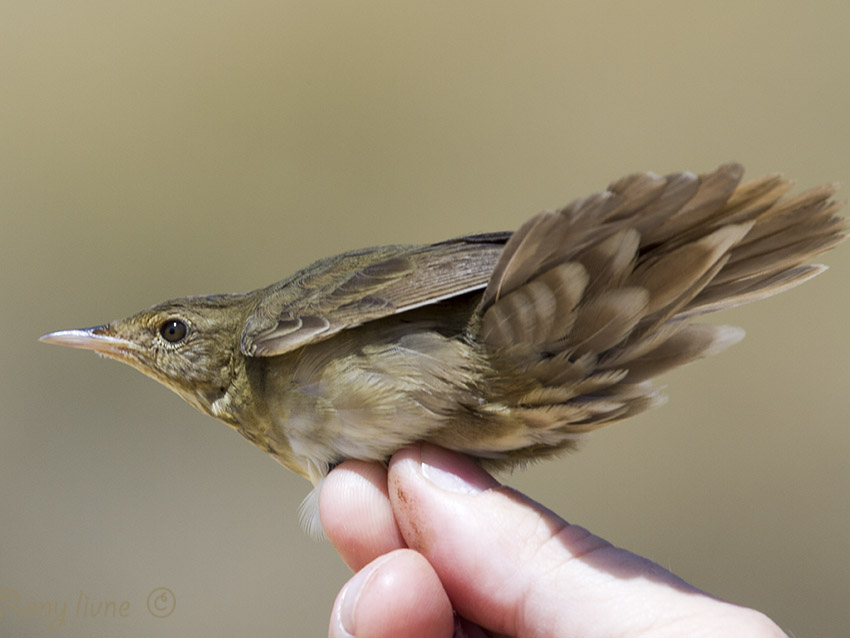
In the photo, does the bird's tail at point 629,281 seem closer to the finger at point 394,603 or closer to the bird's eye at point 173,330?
the finger at point 394,603

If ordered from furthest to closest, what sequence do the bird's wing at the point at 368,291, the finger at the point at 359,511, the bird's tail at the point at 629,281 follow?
the finger at the point at 359,511 → the bird's wing at the point at 368,291 → the bird's tail at the point at 629,281

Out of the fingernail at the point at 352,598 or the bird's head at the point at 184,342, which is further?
the bird's head at the point at 184,342

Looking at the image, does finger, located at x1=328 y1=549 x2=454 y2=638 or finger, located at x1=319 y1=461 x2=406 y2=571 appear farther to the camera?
finger, located at x1=319 y1=461 x2=406 y2=571

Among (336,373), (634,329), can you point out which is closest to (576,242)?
(634,329)

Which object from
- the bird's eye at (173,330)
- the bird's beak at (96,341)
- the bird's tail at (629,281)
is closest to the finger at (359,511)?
the bird's tail at (629,281)

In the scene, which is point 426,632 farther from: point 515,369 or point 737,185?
point 737,185

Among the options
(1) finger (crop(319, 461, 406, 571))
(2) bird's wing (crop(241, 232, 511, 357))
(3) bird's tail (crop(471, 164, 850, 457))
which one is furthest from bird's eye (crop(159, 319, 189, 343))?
(3) bird's tail (crop(471, 164, 850, 457))

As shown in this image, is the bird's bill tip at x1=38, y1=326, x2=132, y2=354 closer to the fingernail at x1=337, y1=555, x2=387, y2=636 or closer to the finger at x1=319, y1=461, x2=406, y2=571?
the finger at x1=319, y1=461, x2=406, y2=571
